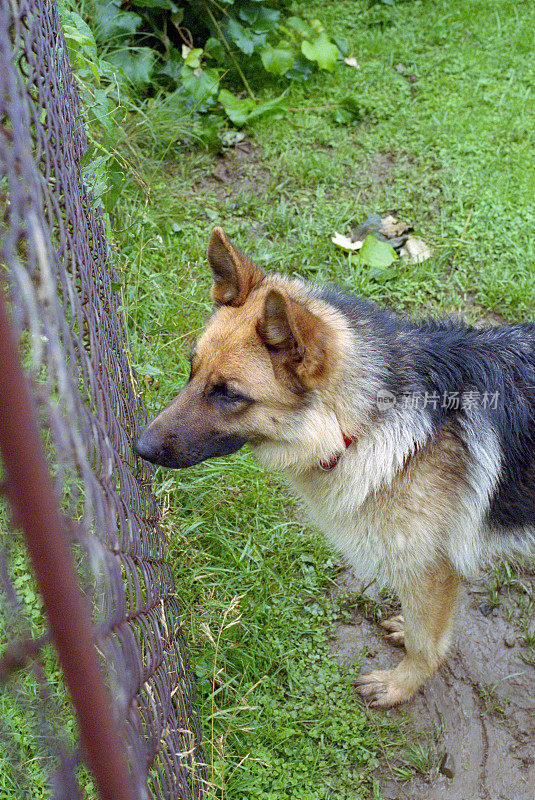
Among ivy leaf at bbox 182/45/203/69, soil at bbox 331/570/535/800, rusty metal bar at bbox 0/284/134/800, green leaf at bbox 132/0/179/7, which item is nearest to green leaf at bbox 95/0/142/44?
green leaf at bbox 132/0/179/7

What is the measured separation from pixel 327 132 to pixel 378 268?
5.42 feet

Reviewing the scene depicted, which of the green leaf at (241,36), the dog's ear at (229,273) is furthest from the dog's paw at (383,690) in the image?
the green leaf at (241,36)

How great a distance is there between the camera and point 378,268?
470 centimetres

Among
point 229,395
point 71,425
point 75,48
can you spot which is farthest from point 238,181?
point 71,425

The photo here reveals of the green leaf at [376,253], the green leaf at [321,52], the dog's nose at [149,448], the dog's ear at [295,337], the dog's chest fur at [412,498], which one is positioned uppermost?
the green leaf at [321,52]

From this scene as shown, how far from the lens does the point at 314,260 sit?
15.6 feet

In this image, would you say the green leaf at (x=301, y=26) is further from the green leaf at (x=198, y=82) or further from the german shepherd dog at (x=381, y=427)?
the german shepherd dog at (x=381, y=427)

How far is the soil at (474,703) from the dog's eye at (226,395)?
1.37 metres

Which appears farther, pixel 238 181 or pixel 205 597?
pixel 238 181

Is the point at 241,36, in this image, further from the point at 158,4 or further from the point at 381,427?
the point at 381,427

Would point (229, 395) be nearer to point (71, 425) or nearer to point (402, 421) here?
point (402, 421)

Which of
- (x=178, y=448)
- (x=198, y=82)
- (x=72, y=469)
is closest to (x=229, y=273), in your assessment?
(x=178, y=448)

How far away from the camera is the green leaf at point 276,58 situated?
18.5 feet

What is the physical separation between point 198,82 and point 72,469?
4.91 meters
